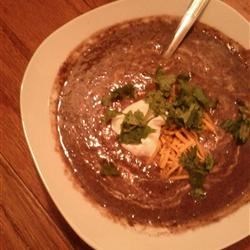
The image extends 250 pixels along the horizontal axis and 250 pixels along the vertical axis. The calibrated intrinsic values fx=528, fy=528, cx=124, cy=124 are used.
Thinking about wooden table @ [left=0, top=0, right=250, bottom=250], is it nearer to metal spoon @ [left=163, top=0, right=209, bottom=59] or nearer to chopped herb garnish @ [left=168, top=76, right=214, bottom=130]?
metal spoon @ [left=163, top=0, right=209, bottom=59]

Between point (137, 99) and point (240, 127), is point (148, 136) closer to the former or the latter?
point (137, 99)

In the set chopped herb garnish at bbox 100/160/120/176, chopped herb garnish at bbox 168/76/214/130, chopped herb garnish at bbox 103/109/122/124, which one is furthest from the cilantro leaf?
chopped herb garnish at bbox 100/160/120/176

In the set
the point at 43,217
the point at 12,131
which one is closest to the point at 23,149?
the point at 12,131

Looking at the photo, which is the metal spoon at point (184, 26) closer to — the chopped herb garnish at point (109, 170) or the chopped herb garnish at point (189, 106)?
the chopped herb garnish at point (189, 106)

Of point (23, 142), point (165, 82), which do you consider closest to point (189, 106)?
point (165, 82)

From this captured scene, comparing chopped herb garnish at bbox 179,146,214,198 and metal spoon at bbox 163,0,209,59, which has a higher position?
metal spoon at bbox 163,0,209,59

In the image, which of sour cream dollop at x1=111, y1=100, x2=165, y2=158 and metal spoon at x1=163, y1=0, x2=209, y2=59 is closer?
sour cream dollop at x1=111, y1=100, x2=165, y2=158

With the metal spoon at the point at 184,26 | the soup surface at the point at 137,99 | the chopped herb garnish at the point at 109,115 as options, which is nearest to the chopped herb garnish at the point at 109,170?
the soup surface at the point at 137,99
